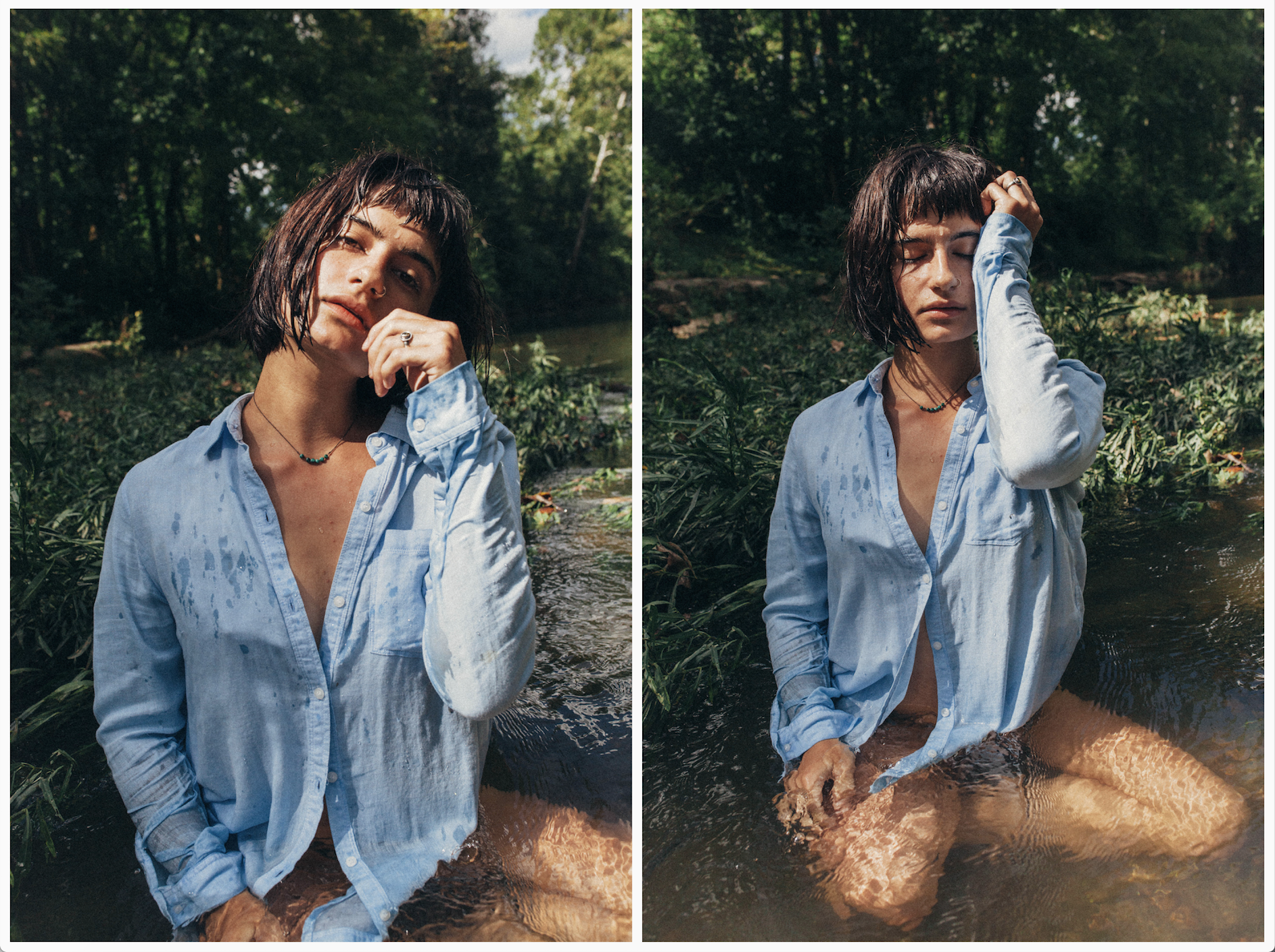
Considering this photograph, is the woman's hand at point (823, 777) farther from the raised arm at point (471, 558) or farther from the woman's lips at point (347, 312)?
the woman's lips at point (347, 312)

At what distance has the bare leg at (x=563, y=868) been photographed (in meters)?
1.45

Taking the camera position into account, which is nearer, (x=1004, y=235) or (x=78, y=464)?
(x=1004, y=235)

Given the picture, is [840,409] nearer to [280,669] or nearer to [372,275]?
[372,275]

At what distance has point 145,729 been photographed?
4.36 ft

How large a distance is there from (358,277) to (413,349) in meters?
0.19

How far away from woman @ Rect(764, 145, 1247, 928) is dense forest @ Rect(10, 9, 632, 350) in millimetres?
896

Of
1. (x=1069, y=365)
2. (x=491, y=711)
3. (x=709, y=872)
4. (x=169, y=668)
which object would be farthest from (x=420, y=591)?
(x=1069, y=365)

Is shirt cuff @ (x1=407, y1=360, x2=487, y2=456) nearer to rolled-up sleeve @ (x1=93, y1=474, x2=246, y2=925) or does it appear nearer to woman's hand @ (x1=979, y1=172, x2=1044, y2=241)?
rolled-up sleeve @ (x1=93, y1=474, x2=246, y2=925)

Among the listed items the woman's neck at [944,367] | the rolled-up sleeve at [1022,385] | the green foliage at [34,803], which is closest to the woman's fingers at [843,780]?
the rolled-up sleeve at [1022,385]

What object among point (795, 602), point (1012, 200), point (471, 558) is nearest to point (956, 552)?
point (795, 602)

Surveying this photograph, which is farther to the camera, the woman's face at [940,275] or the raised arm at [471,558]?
the woman's face at [940,275]

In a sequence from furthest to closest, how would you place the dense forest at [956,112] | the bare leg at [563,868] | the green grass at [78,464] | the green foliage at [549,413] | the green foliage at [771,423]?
the green foliage at [549,413] < the dense forest at [956,112] < the green foliage at [771,423] < the green grass at [78,464] < the bare leg at [563,868]

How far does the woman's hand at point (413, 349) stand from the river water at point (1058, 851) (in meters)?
0.90

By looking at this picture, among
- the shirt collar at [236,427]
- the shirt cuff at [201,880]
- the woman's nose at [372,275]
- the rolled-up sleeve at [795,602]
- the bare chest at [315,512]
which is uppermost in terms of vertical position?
the woman's nose at [372,275]
